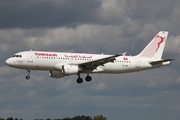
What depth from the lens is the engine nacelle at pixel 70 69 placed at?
102312 millimetres

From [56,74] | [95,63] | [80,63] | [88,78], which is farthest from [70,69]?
[56,74]

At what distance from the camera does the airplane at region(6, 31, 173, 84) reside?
→ 102 meters

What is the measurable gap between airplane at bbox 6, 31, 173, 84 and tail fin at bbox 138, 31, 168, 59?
24 cm

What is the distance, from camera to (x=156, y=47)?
117312 millimetres

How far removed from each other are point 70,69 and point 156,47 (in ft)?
73.9

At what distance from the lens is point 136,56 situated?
112 metres

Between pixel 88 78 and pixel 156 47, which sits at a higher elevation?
pixel 156 47

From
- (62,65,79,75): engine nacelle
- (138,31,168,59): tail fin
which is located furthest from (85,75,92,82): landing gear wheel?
(138,31,168,59): tail fin

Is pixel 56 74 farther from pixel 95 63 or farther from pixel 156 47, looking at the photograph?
pixel 156 47

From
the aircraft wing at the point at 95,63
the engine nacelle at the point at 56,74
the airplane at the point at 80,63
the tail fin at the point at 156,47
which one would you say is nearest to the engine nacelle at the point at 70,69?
the airplane at the point at 80,63

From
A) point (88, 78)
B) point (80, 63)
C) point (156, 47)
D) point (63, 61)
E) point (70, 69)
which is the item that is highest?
point (156, 47)

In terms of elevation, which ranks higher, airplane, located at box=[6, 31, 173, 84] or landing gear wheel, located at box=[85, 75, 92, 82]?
airplane, located at box=[6, 31, 173, 84]

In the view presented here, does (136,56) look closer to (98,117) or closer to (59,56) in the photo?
(59,56)

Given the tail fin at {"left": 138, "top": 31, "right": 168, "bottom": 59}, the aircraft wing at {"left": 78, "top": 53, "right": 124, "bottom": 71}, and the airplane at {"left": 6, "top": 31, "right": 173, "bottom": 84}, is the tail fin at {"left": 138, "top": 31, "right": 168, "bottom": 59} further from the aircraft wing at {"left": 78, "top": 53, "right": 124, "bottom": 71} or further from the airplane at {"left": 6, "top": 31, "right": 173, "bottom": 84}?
the aircraft wing at {"left": 78, "top": 53, "right": 124, "bottom": 71}
